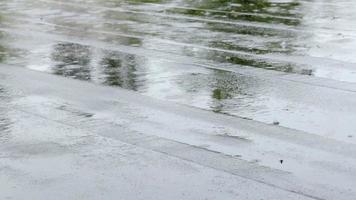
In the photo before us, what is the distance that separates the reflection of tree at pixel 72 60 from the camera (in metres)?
11.3

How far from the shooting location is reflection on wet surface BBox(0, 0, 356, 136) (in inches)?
397

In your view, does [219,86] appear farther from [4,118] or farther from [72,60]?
[72,60]

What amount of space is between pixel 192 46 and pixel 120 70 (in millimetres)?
2429

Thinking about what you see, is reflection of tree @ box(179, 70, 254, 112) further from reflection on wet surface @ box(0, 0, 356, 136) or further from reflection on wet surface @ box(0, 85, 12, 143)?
reflection on wet surface @ box(0, 85, 12, 143)

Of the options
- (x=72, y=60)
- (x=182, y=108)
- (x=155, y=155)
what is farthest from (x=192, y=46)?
(x=155, y=155)

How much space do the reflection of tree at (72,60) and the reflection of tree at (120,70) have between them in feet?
1.02

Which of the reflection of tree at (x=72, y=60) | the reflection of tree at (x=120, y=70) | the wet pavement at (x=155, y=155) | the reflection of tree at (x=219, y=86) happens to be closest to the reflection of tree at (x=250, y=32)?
the reflection of tree at (x=219, y=86)

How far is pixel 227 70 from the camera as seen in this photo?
37.3 ft

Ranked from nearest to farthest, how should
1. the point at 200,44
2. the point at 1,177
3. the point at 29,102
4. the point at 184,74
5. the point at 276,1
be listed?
the point at 1,177 → the point at 29,102 → the point at 184,74 → the point at 200,44 → the point at 276,1

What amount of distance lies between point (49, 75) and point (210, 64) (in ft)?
8.87

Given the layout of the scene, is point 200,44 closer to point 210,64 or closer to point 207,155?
point 210,64

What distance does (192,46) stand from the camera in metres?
13.5

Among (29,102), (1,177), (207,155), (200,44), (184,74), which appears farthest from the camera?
(200,44)

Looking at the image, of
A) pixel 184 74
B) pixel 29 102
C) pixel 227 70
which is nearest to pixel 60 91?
pixel 29 102
